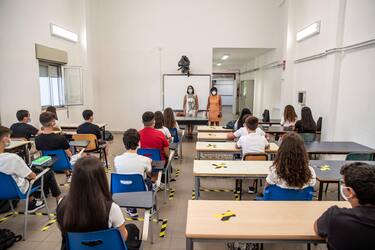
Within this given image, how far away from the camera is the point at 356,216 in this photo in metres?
1.29

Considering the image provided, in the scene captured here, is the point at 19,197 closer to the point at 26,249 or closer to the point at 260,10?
the point at 26,249

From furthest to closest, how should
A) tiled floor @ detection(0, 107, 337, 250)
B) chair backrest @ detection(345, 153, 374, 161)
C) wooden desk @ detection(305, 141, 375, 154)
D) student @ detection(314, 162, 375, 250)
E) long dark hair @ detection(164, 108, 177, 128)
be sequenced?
long dark hair @ detection(164, 108, 177, 128) → wooden desk @ detection(305, 141, 375, 154) → chair backrest @ detection(345, 153, 374, 161) → tiled floor @ detection(0, 107, 337, 250) → student @ detection(314, 162, 375, 250)

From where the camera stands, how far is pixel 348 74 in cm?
500

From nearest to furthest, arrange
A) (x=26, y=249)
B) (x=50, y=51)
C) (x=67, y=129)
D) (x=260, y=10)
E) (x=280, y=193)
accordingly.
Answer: (x=280, y=193), (x=26, y=249), (x=67, y=129), (x=50, y=51), (x=260, y=10)

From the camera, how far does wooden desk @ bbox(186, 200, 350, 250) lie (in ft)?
5.01

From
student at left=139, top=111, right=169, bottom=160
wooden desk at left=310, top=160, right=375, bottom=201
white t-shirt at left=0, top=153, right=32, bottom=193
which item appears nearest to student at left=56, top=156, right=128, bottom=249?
white t-shirt at left=0, top=153, right=32, bottom=193

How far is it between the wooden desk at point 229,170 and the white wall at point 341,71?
2.63m

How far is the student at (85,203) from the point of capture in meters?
1.42

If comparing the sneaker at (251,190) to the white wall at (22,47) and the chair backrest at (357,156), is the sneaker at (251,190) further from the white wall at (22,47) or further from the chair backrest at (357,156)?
the white wall at (22,47)

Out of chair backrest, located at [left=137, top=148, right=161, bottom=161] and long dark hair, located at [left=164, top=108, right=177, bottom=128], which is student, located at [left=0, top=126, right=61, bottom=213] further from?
long dark hair, located at [left=164, top=108, right=177, bottom=128]

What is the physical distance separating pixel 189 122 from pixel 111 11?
4.45m

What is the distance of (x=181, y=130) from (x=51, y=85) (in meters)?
3.61

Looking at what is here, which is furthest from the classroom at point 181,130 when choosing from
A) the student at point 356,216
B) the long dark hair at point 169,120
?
the long dark hair at point 169,120

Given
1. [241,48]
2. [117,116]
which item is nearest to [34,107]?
[117,116]
